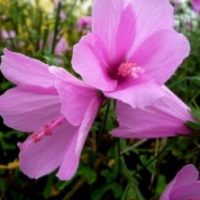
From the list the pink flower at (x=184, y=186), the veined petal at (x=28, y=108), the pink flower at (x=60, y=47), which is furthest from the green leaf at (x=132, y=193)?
the pink flower at (x=60, y=47)

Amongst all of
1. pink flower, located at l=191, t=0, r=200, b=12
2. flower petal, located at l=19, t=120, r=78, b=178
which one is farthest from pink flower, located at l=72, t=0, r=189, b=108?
pink flower, located at l=191, t=0, r=200, b=12

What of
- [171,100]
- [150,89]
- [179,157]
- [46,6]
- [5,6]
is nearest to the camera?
[150,89]

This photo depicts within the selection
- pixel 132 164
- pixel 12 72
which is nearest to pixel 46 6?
pixel 132 164

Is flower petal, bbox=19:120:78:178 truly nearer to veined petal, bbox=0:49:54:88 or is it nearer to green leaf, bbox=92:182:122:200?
veined petal, bbox=0:49:54:88

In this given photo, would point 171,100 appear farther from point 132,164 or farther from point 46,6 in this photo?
point 46,6

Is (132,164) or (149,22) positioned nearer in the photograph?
(149,22)

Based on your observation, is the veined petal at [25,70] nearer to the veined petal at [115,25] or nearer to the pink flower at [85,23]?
the veined petal at [115,25]

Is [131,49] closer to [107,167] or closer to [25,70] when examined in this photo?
[25,70]
